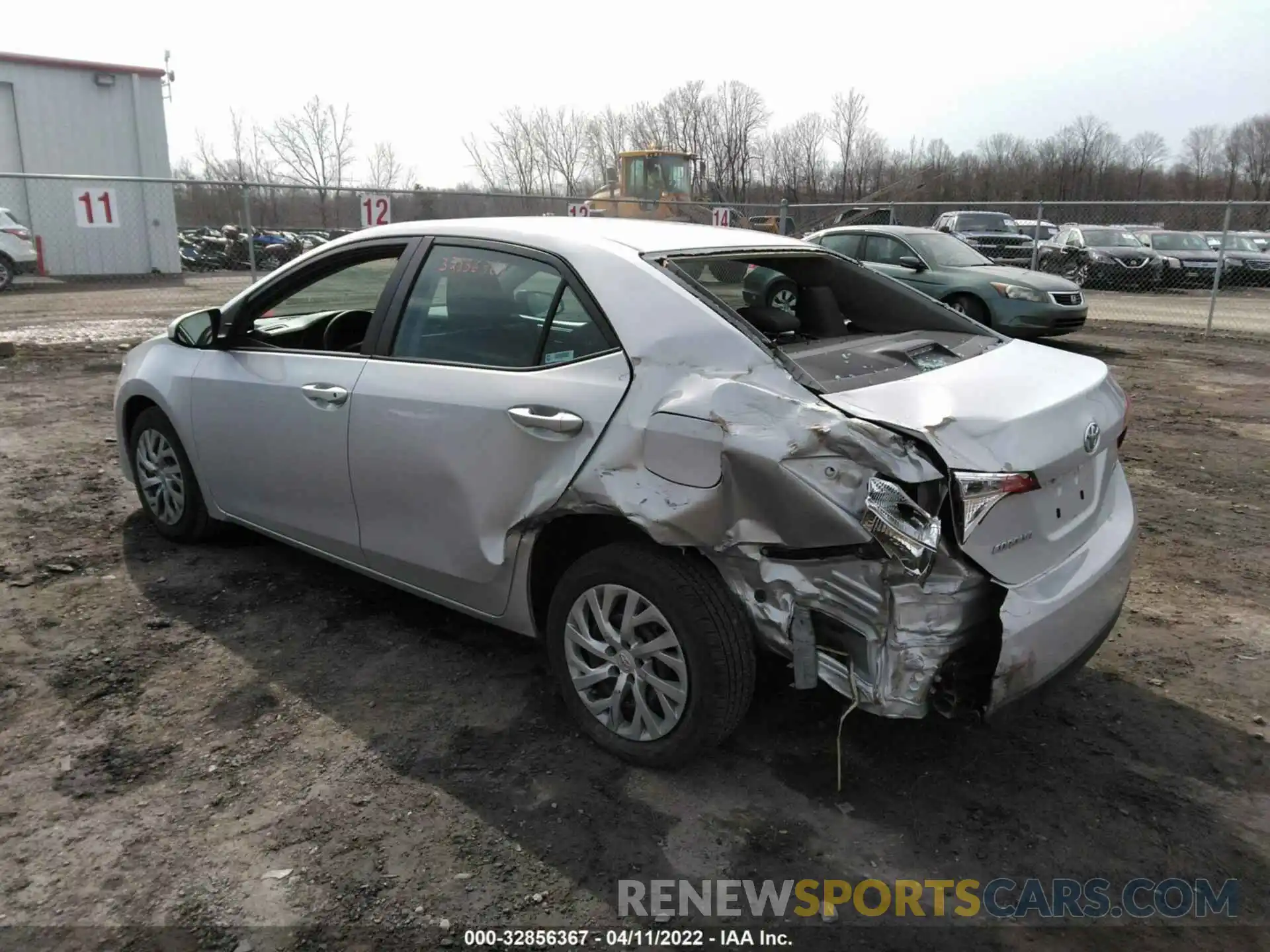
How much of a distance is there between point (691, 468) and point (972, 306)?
408 inches

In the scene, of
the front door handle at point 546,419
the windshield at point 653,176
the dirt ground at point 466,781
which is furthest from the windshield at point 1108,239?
the front door handle at point 546,419


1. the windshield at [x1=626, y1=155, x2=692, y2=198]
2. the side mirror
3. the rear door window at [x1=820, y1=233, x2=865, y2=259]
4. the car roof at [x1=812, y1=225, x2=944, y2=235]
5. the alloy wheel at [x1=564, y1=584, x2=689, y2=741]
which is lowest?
the alloy wheel at [x1=564, y1=584, x2=689, y2=741]

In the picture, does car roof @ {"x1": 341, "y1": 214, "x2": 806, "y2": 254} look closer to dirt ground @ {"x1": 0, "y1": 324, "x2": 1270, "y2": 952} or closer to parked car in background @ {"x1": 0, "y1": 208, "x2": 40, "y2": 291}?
dirt ground @ {"x1": 0, "y1": 324, "x2": 1270, "y2": 952}

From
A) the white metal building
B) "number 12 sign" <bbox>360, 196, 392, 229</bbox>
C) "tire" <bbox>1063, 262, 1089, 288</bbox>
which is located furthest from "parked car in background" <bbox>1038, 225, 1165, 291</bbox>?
the white metal building

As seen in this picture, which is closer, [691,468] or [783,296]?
[691,468]

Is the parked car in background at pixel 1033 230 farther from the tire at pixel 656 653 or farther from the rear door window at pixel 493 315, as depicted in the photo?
the tire at pixel 656 653

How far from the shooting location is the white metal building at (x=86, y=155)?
872 inches

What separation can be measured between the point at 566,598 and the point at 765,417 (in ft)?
3.07

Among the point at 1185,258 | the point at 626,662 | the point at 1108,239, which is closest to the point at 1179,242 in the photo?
the point at 1185,258

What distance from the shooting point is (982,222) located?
2400 centimetres

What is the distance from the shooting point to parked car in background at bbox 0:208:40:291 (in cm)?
1855

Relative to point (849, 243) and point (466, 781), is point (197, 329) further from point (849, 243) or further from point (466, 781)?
point (849, 243)

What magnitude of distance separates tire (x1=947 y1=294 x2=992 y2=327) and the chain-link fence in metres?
0.37

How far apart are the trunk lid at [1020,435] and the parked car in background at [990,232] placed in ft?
64.4
